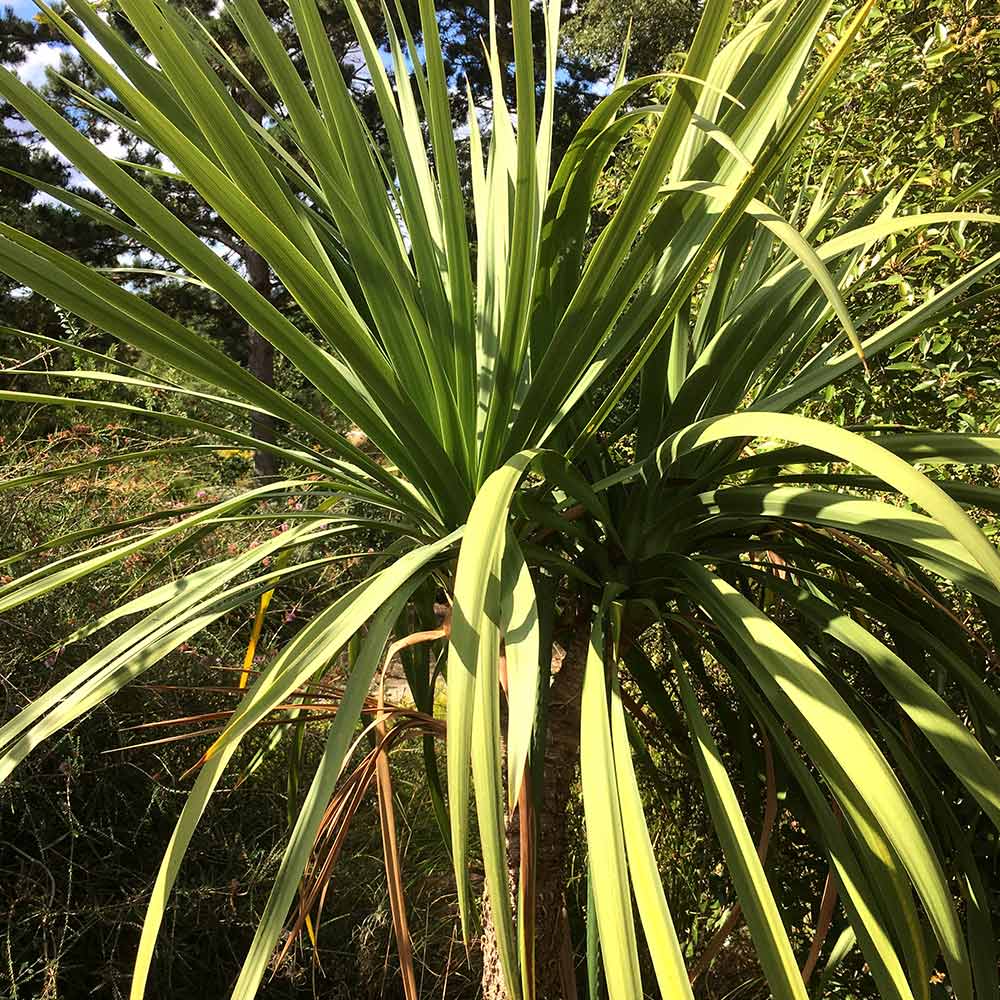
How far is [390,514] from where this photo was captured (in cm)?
126

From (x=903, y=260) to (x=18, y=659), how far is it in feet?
7.42

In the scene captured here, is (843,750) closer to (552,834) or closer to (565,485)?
(565,485)

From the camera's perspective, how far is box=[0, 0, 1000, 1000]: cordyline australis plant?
2.34 feet

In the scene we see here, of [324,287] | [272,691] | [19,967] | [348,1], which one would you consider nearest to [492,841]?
[272,691]

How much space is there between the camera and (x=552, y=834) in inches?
44.7

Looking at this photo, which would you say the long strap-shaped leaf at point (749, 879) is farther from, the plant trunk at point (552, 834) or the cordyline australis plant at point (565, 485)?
the plant trunk at point (552, 834)

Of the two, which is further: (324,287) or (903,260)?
(903,260)

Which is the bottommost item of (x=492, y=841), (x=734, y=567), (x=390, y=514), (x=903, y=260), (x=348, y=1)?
(x=492, y=841)

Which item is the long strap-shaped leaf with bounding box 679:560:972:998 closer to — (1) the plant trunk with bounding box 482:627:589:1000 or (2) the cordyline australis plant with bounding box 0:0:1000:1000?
(2) the cordyline australis plant with bounding box 0:0:1000:1000

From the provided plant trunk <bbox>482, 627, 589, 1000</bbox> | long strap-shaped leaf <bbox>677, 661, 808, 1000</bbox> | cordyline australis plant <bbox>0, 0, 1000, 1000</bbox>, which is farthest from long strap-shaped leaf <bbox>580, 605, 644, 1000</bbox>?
plant trunk <bbox>482, 627, 589, 1000</bbox>

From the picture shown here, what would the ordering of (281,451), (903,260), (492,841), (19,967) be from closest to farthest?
(492,841) < (281,451) < (19,967) < (903,260)

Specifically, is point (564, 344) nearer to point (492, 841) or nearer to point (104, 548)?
point (492, 841)

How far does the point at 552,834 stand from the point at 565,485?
19.3 inches

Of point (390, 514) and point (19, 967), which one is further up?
point (390, 514)
